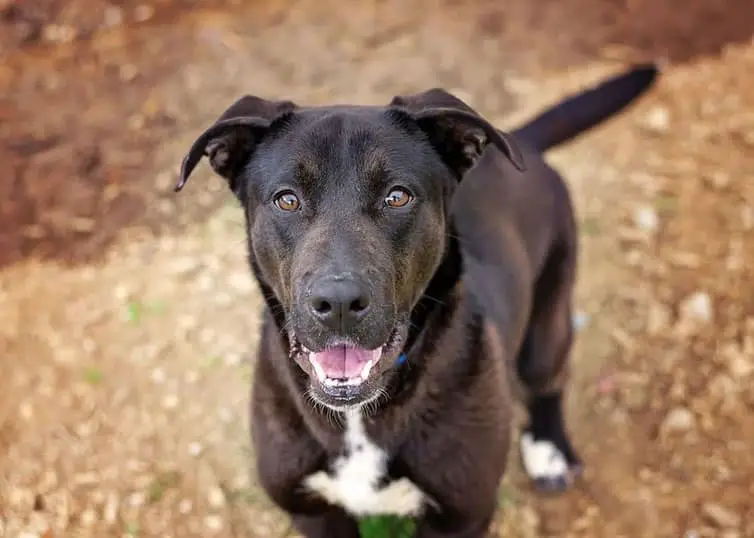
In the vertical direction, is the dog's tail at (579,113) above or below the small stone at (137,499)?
above

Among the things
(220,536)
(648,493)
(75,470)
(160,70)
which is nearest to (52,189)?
(160,70)

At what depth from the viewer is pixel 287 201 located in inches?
95.7

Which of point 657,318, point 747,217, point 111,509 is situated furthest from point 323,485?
point 747,217

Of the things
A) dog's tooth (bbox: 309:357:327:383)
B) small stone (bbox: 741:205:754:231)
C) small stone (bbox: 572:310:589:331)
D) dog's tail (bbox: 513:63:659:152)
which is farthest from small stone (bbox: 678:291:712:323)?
dog's tooth (bbox: 309:357:327:383)

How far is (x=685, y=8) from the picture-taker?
6035 mm

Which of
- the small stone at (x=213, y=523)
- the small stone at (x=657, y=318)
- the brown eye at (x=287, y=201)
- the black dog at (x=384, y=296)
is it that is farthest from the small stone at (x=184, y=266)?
the small stone at (x=657, y=318)

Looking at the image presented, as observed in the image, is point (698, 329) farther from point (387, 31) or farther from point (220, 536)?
point (387, 31)

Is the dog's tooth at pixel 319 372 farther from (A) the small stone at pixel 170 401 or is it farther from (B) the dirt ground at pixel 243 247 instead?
(A) the small stone at pixel 170 401

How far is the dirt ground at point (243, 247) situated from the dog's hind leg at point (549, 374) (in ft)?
0.38

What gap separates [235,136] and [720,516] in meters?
2.70

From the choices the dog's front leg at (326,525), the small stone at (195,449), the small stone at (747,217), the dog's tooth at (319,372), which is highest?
the dog's tooth at (319,372)

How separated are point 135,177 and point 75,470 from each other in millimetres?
1888

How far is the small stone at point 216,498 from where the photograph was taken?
364 cm

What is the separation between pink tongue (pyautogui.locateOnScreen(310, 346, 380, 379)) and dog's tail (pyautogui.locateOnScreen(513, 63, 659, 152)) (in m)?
1.57
